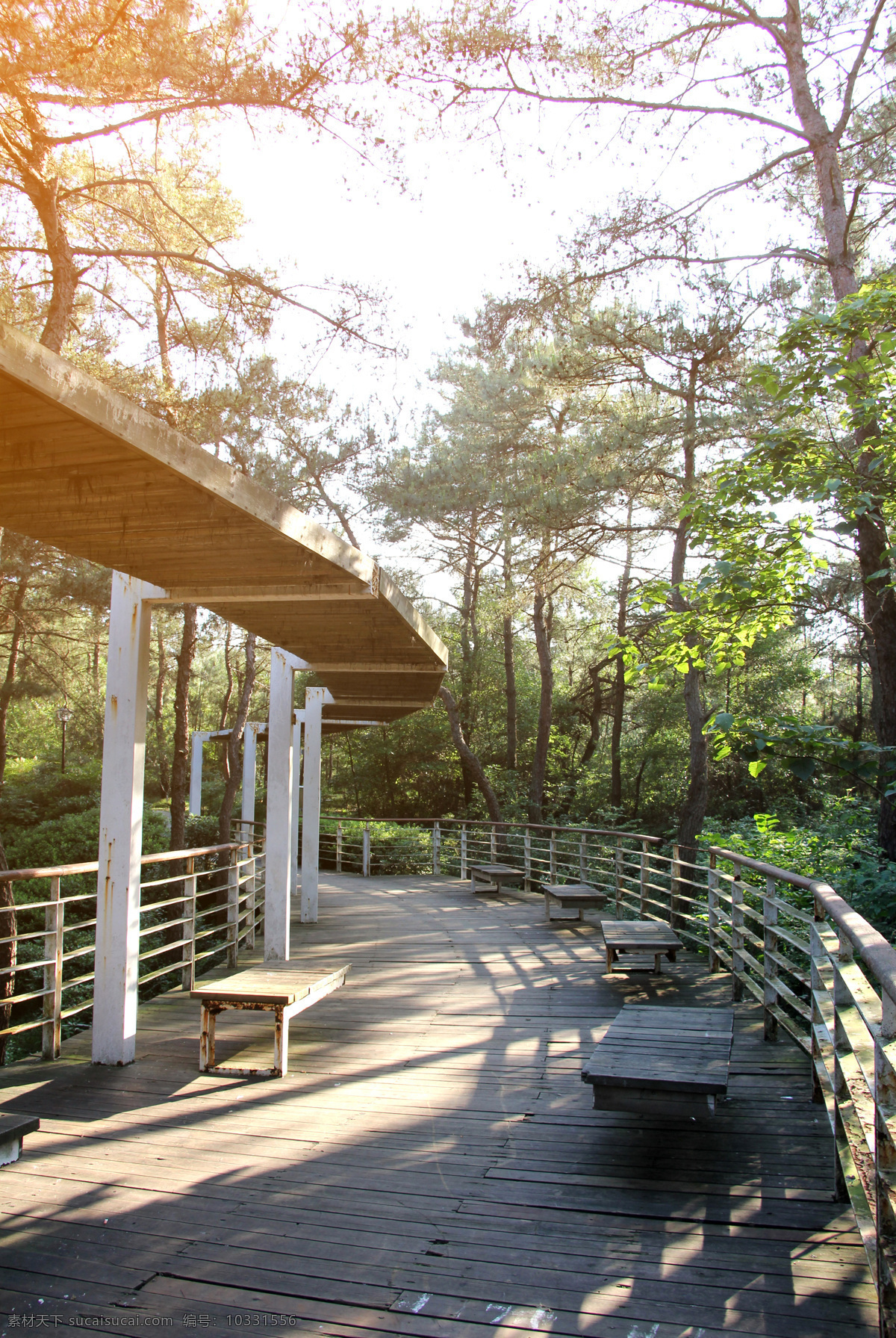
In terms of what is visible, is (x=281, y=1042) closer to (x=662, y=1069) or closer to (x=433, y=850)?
(x=662, y=1069)

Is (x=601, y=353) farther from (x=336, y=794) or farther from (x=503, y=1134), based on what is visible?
(x=336, y=794)

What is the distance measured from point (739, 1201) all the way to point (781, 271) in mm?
9894

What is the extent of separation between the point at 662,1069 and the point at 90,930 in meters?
13.8

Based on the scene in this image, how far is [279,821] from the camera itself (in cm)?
768

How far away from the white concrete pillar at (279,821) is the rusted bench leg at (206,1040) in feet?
9.32

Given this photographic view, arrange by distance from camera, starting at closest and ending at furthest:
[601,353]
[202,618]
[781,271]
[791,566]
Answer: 1. [791,566]
2. [781,271]
3. [601,353]
4. [202,618]

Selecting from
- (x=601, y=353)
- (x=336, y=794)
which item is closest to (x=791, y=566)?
(x=601, y=353)

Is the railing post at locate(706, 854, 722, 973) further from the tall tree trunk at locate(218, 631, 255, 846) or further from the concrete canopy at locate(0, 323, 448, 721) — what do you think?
the tall tree trunk at locate(218, 631, 255, 846)

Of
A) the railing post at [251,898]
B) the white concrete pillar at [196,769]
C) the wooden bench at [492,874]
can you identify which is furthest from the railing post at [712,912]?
the white concrete pillar at [196,769]

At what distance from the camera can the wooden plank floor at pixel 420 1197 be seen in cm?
234

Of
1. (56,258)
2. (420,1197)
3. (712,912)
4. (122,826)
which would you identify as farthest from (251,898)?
(56,258)

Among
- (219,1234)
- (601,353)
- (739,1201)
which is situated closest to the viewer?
(219,1234)

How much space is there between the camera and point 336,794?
1180 inches

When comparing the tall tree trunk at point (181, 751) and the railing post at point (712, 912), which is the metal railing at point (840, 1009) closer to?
the railing post at point (712, 912)
